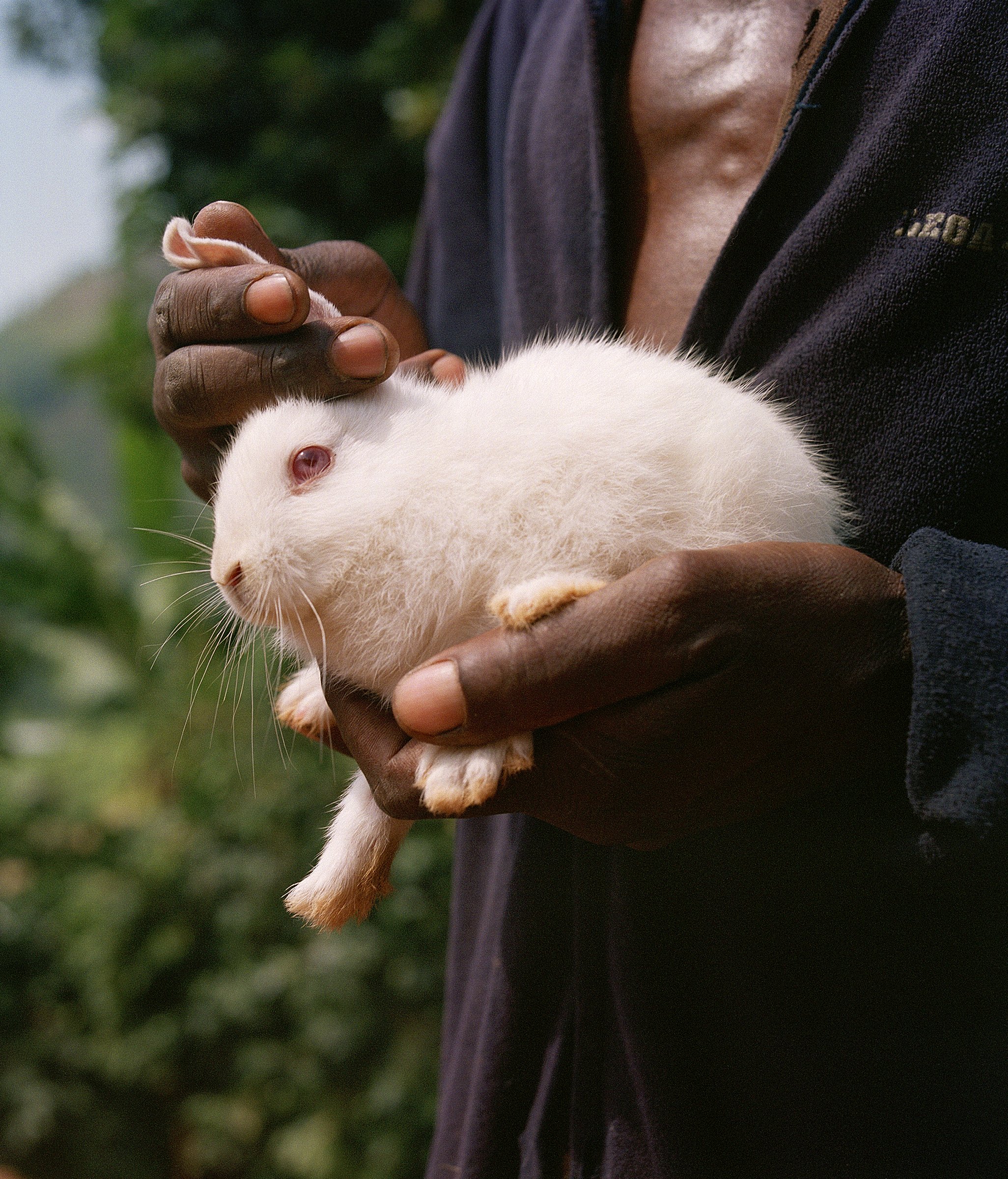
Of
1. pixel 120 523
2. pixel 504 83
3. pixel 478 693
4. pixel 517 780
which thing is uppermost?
pixel 504 83

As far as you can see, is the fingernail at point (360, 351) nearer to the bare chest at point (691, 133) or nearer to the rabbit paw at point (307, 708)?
the rabbit paw at point (307, 708)

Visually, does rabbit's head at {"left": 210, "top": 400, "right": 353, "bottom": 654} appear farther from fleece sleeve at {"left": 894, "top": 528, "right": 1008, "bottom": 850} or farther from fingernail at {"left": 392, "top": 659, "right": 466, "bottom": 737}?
fleece sleeve at {"left": 894, "top": 528, "right": 1008, "bottom": 850}

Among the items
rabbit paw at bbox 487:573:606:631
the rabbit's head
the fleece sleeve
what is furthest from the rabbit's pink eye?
the fleece sleeve

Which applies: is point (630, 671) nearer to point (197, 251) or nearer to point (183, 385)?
point (183, 385)

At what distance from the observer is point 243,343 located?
45.1 inches

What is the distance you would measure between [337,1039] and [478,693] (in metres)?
3.74

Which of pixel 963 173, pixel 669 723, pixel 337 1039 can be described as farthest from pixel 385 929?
pixel 963 173

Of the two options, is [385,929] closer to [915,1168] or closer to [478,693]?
[915,1168]

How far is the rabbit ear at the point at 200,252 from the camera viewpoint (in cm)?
117

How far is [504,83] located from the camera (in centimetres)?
196

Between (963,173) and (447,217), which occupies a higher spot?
(963,173)

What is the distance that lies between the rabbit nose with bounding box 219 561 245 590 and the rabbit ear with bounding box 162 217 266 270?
44 cm

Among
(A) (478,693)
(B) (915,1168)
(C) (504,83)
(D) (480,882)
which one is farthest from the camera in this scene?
(C) (504,83)

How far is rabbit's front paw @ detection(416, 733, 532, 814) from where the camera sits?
3.03 ft
